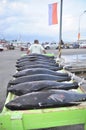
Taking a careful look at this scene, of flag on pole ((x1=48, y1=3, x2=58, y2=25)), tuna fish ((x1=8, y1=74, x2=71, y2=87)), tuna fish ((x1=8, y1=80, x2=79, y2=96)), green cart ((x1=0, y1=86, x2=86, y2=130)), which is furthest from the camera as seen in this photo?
flag on pole ((x1=48, y1=3, x2=58, y2=25))

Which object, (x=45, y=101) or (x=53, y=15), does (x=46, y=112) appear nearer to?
(x=45, y=101)

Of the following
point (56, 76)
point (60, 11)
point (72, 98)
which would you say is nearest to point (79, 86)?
point (56, 76)

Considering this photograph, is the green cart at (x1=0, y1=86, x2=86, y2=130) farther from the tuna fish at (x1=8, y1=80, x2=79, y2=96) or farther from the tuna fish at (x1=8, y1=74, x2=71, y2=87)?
the tuna fish at (x1=8, y1=74, x2=71, y2=87)

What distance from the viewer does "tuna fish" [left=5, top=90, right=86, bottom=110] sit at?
5523mm

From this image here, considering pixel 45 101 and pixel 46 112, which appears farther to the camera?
pixel 45 101

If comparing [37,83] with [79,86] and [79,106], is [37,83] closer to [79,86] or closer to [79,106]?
[79,86]

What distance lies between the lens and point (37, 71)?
832 centimetres

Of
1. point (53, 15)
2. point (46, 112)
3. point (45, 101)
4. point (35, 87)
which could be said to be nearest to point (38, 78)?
point (35, 87)

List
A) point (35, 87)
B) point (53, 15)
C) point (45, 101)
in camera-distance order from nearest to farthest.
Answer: point (45, 101)
point (35, 87)
point (53, 15)

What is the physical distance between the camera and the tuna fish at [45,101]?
552cm

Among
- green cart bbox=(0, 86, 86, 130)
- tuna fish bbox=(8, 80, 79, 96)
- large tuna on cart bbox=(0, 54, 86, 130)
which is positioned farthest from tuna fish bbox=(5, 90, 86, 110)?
tuna fish bbox=(8, 80, 79, 96)

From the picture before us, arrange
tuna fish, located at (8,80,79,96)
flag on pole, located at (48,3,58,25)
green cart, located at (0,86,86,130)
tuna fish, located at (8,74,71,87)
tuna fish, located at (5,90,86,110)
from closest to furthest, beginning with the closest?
green cart, located at (0,86,86,130) < tuna fish, located at (5,90,86,110) < tuna fish, located at (8,80,79,96) < tuna fish, located at (8,74,71,87) < flag on pole, located at (48,3,58,25)

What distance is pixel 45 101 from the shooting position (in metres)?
5.56

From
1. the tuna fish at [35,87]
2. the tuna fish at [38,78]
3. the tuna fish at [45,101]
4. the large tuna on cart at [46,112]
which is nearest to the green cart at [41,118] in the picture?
the large tuna on cart at [46,112]
